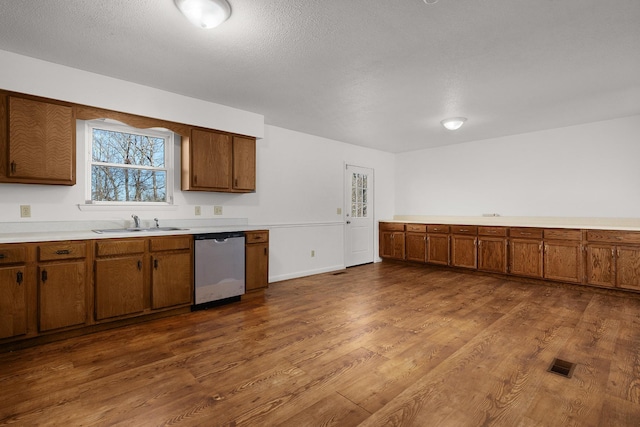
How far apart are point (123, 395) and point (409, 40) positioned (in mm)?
3076

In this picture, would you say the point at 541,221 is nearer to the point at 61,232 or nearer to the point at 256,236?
the point at 256,236

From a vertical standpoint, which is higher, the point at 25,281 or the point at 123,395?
the point at 25,281

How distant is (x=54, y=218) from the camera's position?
3002 mm

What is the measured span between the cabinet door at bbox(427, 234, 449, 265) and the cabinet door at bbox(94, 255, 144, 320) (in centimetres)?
460

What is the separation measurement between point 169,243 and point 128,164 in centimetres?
106

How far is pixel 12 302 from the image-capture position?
8.02 feet

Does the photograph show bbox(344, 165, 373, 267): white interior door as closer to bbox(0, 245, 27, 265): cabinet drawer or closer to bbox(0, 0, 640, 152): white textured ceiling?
bbox(0, 0, 640, 152): white textured ceiling

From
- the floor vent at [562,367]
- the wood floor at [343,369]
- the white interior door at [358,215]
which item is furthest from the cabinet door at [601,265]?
the white interior door at [358,215]

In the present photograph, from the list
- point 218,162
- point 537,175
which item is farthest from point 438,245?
point 218,162

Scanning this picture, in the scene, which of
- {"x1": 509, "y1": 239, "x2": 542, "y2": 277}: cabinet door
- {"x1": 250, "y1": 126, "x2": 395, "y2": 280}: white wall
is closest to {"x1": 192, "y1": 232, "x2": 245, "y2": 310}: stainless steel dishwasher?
{"x1": 250, "y1": 126, "x2": 395, "y2": 280}: white wall

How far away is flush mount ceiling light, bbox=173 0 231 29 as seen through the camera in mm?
1919

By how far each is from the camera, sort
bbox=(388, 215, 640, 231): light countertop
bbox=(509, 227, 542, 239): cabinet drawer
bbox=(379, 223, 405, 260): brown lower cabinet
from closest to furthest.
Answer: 1. bbox=(388, 215, 640, 231): light countertop
2. bbox=(509, 227, 542, 239): cabinet drawer
3. bbox=(379, 223, 405, 260): brown lower cabinet

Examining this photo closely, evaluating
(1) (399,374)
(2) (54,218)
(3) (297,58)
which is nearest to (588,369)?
(1) (399,374)

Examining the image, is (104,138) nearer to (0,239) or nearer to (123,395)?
(0,239)
